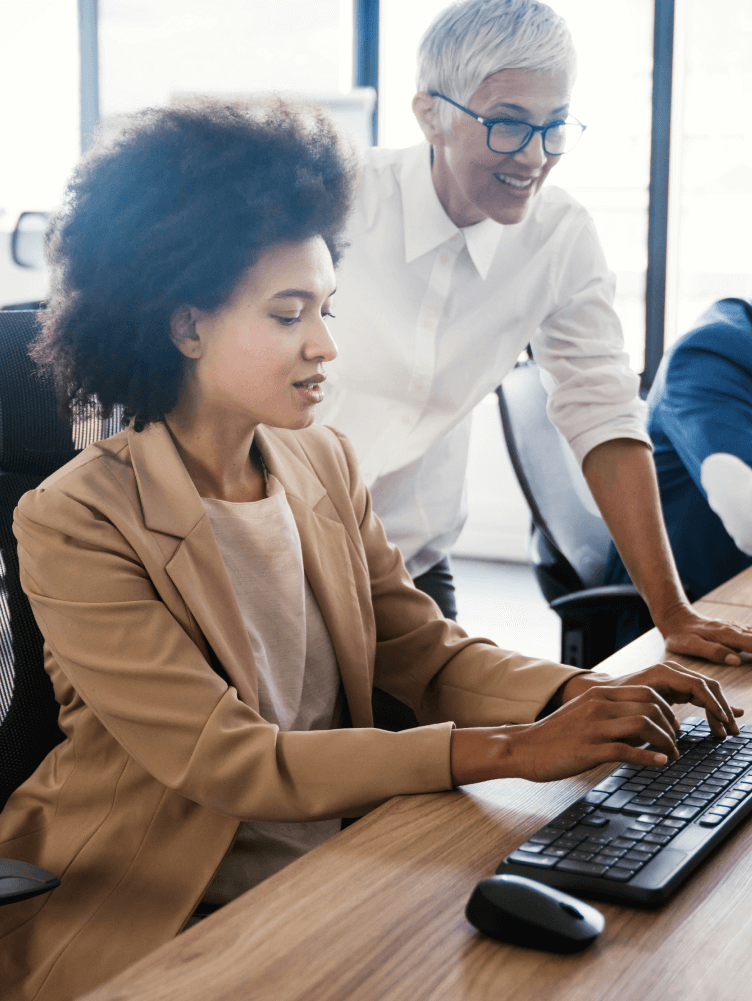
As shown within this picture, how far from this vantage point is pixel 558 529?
202 centimetres

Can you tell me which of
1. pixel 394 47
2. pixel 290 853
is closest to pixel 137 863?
pixel 290 853

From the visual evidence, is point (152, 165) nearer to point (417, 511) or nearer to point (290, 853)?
point (290, 853)

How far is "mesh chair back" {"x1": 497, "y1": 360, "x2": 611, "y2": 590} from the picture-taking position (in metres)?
2.01

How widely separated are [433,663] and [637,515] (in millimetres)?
477

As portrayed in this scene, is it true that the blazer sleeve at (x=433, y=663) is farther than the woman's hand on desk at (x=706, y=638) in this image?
No

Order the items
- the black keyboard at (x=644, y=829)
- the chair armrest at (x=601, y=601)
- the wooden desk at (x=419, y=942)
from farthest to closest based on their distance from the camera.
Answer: the chair armrest at (x=601, y=601) → the black keyboard at (x=644, y=829) → the wooden desk at (x=419, y=942)

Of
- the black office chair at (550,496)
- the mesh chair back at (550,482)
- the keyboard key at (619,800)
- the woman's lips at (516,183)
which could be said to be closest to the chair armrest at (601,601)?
the black office chair at (550,496)

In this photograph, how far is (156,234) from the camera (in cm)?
107

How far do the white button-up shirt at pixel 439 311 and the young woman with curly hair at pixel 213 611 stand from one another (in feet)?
1.40

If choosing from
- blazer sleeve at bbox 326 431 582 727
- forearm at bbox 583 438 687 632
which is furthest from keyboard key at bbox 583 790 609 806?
forearm at bbox 583 438 687 632

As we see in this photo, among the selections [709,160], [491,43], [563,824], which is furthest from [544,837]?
[709,160]

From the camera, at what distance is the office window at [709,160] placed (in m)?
4.01

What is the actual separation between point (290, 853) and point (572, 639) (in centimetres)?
89

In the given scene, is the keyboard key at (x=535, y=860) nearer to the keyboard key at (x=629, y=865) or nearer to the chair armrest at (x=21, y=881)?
the keyboard key at (x=629, y=865)
